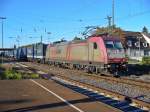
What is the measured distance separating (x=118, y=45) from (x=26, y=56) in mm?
50166

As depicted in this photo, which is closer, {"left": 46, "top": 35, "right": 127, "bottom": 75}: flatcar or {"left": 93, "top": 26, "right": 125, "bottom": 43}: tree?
{"left": 46, "top": 35, "right": 127, "bottom": 75}: flatcar

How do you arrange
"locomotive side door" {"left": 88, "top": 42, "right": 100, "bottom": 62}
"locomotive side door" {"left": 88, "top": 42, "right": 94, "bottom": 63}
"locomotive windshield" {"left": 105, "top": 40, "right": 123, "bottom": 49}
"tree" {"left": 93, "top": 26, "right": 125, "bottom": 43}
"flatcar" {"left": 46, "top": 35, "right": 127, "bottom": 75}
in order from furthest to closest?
"tree" {"left": 93, "top": 26, "right": 125, "bottom": 43} → "locomotive side door" {"left": 88, "top": 42, "right": 94, "bottom": 63} → "locomotive side door" {"left": 88, "top": 42, "right": 100, "bottom": 62} → "locomotive windshield" {"left": 105, "top": 40, "right": 123, "bottom": 49} → "flatcar" {"left": 46, "top": 35, "right": 127, "bottom": 75}

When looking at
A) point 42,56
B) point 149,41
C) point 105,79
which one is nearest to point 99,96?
point 105,79

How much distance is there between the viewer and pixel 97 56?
28.8 m

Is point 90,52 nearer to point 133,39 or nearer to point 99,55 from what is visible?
point 99,55

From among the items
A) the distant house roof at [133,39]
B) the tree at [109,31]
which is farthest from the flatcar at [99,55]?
the distant house roof at [133,39]

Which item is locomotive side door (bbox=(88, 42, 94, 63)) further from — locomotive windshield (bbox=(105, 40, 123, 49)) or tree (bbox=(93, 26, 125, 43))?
tree (bbox=(93, 26, 125, 43))

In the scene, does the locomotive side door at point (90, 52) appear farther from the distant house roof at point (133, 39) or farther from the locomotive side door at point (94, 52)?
the distant house roof at point (133, 39)

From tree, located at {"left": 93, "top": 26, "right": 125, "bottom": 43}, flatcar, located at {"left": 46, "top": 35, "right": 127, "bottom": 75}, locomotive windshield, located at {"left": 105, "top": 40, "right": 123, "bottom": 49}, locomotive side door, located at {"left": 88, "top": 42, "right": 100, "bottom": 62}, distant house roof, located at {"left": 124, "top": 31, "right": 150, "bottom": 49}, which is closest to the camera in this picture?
flatcar, located at {"left": 46, "top": 35, "right": 127, "bottom": 75}

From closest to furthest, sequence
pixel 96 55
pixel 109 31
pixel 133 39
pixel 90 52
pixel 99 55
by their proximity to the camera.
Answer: pixel 99 55, pixel 96 55, pixel 90 52, pixel 109 31, pixel 133 39

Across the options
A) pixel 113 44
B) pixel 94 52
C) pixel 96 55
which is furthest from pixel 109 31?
pixel 113 44

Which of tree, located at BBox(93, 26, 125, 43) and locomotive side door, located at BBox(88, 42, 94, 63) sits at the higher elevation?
tree, located at BBox(93, 26, 125, 43)

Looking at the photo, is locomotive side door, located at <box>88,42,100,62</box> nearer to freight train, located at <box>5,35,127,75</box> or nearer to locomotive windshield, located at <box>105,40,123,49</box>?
freight train, located at <box>5,35,127,75</box>

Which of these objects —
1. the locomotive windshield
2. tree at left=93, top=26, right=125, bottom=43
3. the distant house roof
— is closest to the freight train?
the locomotive windshield
